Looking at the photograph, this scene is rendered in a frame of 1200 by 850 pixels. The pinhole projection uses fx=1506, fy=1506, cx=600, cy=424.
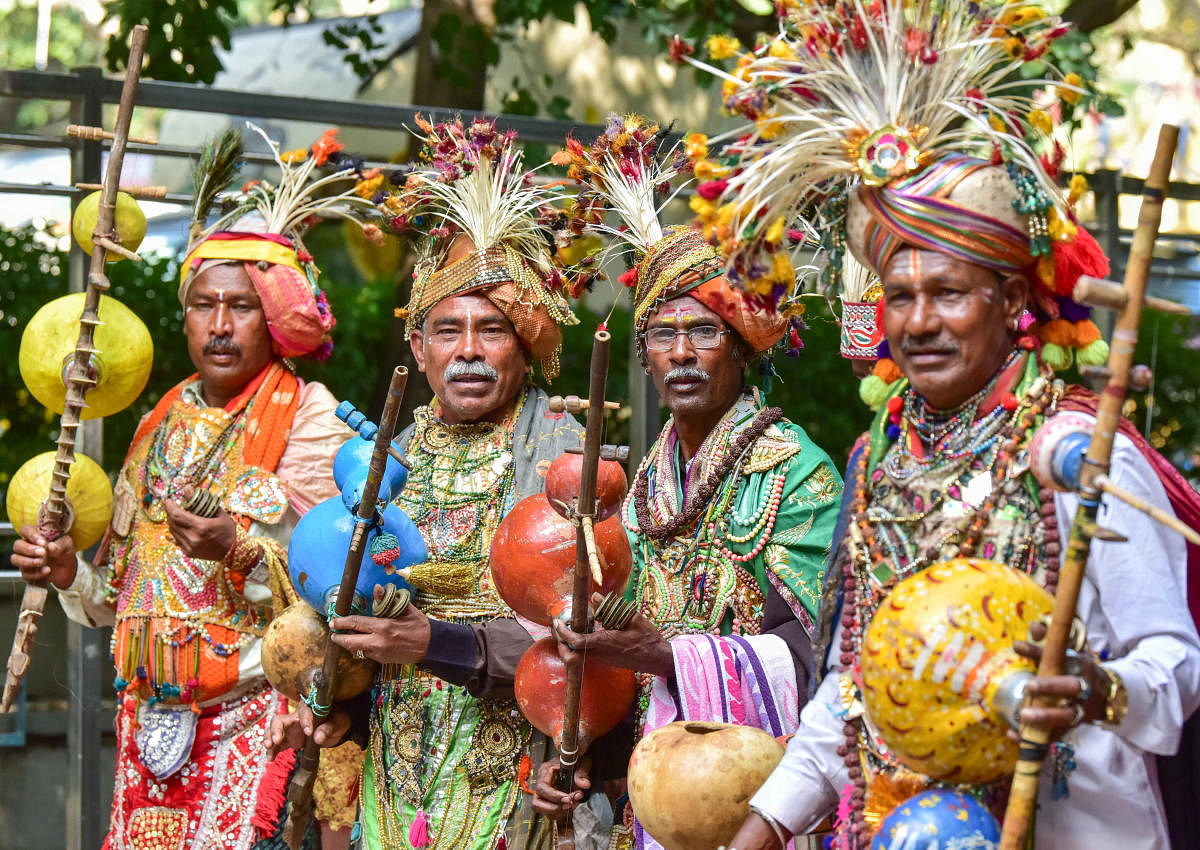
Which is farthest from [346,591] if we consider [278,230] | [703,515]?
[278,230]

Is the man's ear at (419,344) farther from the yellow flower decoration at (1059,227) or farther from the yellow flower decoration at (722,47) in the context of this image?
the yellow flower decoration at (1059,227)

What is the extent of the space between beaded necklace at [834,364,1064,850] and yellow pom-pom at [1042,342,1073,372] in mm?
42

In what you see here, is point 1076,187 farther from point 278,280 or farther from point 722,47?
point 278,280

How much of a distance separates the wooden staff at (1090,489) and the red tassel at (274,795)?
291cm

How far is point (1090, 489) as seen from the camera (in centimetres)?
241

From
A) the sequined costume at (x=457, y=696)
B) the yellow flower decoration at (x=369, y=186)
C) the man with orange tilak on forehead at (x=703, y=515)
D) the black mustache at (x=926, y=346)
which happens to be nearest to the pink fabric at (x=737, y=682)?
the man with orange tilak on forehead at (x=703, y=515)

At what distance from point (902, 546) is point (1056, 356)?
1.55 feet

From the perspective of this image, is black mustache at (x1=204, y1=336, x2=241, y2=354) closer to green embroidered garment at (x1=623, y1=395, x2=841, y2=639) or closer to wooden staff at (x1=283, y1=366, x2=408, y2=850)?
wooden staff at (x1=283, y1=366, x2=408, y2=850)

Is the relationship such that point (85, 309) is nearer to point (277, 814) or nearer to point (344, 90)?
point (277, 814)

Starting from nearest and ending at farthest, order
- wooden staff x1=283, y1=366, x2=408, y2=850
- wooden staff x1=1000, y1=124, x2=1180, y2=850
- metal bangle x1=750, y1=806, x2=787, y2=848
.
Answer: wooden staff x1=1000, y1=124, x2=1180, y2=850, metal bangle x1=750, y1=806, x2=787, y2=848, wooden staff x1=283, y1=366, x2=408, y2=850

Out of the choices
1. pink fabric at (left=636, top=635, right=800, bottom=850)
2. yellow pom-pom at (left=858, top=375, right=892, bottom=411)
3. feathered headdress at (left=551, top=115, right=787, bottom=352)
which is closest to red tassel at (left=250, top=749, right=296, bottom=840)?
pink fabric at (left=636, top=635, right=800, bottom=850)

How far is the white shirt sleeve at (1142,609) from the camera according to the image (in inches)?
100

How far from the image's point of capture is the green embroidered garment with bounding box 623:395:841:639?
3.77 meters

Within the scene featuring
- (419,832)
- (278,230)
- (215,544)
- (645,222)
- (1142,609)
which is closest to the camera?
(1142,609)
